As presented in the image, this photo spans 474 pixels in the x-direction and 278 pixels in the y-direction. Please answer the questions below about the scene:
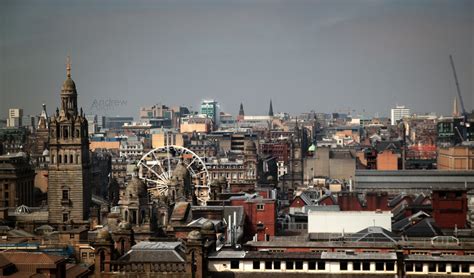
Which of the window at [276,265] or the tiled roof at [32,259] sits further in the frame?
the tiled roof at [32,259]

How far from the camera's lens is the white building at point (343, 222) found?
2158 inches

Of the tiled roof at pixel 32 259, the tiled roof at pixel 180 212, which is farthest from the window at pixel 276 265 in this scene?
the tiled roof at pixel 180 212

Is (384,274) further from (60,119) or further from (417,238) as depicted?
(60,119)

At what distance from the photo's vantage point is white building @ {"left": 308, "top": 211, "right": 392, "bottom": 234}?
5481 centimetres

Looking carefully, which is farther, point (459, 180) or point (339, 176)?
point (339, 176)

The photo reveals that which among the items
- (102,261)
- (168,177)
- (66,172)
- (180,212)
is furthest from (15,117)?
(102,261)

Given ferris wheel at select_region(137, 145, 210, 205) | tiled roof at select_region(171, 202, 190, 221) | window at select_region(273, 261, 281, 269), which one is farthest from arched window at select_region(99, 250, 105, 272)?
ferris wheel at select_region(137, 145, 210, 205)

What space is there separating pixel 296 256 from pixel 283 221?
22.9 m

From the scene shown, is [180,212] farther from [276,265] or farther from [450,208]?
[276,265]

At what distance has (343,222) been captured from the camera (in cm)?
5509

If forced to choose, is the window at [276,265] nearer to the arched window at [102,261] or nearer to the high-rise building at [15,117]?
the arched window at [102,261]

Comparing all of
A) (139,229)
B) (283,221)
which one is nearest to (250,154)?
(283,221)

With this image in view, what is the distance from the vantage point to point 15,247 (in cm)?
5184

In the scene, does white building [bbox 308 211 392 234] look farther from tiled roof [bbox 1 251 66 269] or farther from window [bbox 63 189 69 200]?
window [bbox 63 189 69 200]
